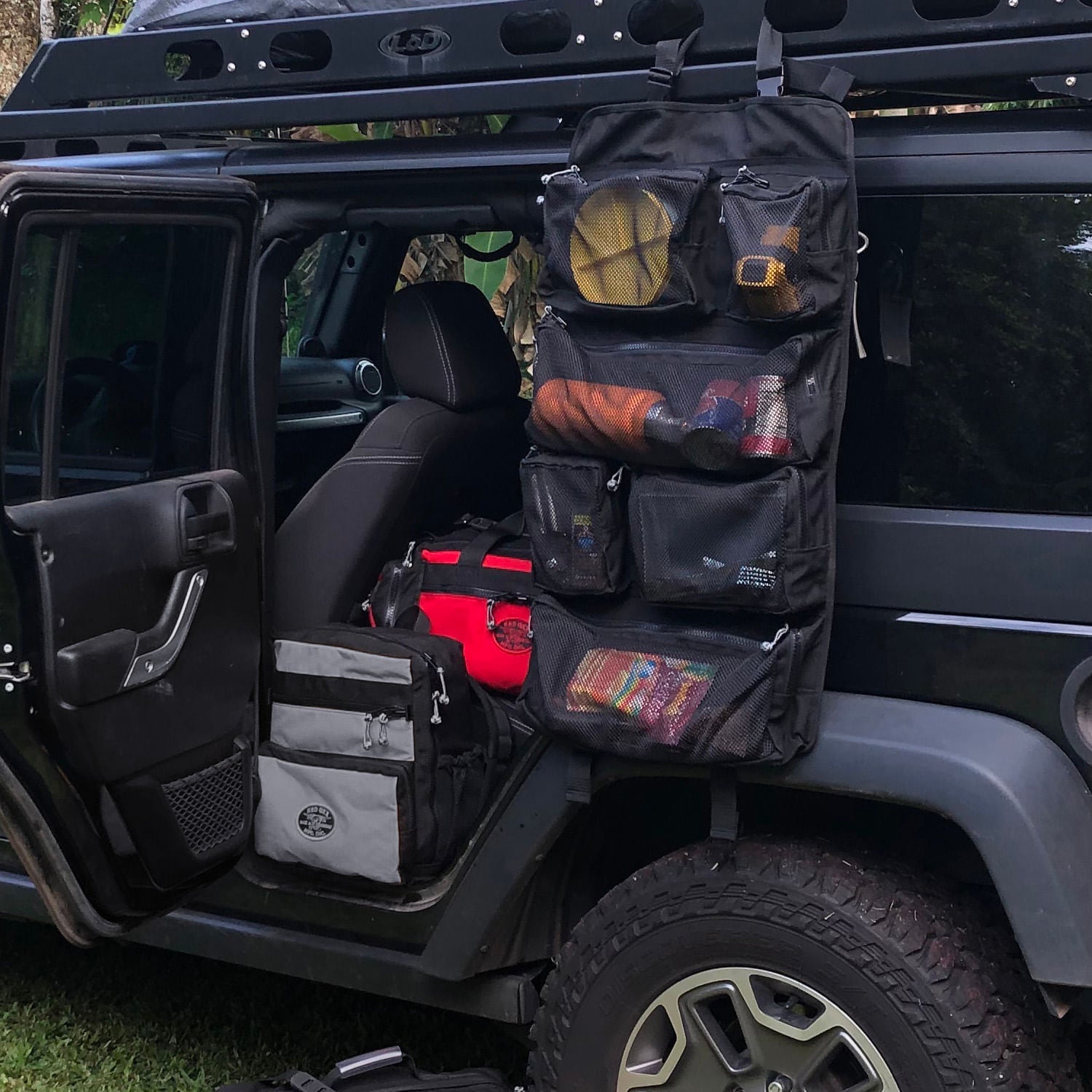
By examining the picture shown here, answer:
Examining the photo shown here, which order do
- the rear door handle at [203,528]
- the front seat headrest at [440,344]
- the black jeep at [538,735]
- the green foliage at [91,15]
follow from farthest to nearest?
the green foliage at [91,15], the front seat headrest at [440,344], the rear door handle at [203,528], the black jeep at [538,735]

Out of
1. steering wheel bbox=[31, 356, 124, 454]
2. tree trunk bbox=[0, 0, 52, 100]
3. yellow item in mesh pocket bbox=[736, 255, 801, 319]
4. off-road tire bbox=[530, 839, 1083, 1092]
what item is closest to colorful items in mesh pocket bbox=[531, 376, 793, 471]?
yellow item in mesh pocket bbox=[736, 255, 801, 319]

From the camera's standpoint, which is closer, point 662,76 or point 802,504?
point 802,504

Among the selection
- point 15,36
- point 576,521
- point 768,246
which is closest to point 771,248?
point 768,246

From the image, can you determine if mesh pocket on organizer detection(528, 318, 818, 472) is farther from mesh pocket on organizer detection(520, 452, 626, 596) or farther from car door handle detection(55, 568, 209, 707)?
car door handle detection(55, 568, 209, 707)

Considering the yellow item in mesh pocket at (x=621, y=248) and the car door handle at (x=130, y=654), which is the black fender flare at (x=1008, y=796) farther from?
the car door handle at (x=130, y=654)

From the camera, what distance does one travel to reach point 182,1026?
11.3 feet

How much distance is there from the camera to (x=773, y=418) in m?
2.16

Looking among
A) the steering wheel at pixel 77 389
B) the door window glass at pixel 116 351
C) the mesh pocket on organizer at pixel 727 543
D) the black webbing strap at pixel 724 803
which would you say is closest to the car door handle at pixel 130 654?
the door window glass at pixel 116 351

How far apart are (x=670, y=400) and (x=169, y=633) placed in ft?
3.41

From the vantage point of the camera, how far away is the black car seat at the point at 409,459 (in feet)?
10.1

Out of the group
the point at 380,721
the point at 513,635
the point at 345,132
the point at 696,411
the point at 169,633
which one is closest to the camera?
the point at 696,411

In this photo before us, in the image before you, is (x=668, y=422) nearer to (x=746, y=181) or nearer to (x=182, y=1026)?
(x=746, y=181)

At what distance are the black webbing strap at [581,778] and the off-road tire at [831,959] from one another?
18 cm

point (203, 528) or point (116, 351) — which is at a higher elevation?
point (116, 351)
